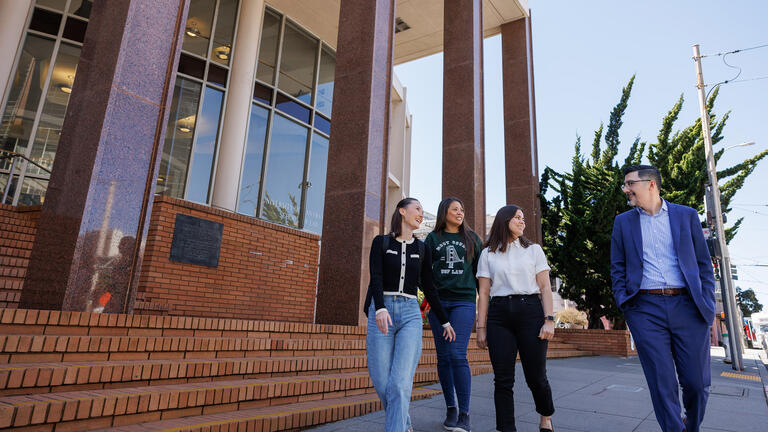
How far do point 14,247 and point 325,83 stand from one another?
10958mm

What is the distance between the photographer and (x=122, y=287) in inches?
Answer: 166

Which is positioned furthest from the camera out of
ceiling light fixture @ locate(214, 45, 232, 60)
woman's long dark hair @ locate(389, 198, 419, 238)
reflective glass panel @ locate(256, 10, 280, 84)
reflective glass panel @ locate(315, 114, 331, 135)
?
reflective glass panel @ locate(315, 114, 331, 135)

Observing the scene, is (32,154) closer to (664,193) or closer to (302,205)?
(302,205)

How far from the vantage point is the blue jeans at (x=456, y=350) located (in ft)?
11.6

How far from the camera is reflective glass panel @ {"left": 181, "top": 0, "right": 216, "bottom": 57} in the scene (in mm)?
12203

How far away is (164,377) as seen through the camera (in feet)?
11.2

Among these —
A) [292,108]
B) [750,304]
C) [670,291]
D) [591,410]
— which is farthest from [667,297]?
[750,304]

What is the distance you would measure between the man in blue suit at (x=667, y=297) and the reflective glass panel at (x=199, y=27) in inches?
475

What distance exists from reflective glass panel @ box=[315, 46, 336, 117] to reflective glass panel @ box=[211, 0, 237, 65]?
3113mm

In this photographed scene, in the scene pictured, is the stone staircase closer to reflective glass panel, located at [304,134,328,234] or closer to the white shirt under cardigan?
the white shirt under cardigan

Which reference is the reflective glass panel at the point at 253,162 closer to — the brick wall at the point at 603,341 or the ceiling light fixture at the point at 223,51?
the ceiling light fixture at the point at 223,51

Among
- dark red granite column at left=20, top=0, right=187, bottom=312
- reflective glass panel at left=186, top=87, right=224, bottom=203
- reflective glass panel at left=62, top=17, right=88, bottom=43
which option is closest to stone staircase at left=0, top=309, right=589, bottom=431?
dark red granite column at left=20, top=0, right=187, bottom=312

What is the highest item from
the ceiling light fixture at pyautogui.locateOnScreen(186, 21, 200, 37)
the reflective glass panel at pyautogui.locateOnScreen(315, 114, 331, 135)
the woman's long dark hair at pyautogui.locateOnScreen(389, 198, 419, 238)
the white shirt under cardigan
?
the ceiling light fixture at pyautogui.locateOnScreen(186, 21, 200, 37)

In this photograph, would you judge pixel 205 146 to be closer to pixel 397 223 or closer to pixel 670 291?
pixel 397 223
